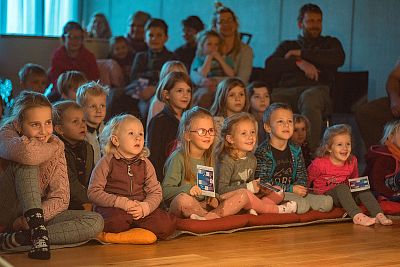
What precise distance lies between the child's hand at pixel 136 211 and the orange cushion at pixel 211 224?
1.08ft

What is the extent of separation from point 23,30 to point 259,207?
352 inches

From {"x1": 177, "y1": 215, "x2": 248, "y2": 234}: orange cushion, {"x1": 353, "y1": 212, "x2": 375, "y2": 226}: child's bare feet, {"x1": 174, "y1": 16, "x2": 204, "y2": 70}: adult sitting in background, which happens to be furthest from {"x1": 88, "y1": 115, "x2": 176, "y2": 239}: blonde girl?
{"x1": 174, "y1": 16, "x2": 204, "y2": 70}: adult sitting in background

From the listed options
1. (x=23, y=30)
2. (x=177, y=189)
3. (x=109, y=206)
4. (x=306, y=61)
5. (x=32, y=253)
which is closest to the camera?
(x=32, y=253)

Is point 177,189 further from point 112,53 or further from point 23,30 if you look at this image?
point 23,30

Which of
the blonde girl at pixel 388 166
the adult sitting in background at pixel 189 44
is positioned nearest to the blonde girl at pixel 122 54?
the adult sitting in background at pixel 189 44

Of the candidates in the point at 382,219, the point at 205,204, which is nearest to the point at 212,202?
the point at 205,204

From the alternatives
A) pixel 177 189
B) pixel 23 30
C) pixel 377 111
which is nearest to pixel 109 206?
pixel 177 189

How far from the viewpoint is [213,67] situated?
26.9 feet

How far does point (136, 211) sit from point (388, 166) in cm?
223

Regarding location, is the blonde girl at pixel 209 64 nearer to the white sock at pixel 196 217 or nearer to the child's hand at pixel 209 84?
the child's hand at pixel 209 84

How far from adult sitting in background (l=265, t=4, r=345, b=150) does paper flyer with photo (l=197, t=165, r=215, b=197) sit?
8.30 ft

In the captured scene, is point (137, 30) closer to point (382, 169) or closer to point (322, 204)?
point (382, 169)

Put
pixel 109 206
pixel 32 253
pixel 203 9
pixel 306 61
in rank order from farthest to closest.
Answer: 1. pixel 203 9
2. pixel 306 61
3. pixel 109 206
4. pixel 32 253

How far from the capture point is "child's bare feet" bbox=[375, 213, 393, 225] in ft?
19.5
